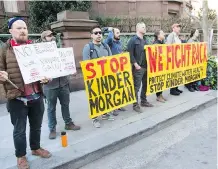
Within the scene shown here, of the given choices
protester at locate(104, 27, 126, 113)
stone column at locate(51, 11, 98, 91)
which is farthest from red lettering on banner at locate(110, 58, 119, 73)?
stone column at locate(51, 11, 98, 91)

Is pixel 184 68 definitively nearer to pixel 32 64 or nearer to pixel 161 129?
pixel 161 129

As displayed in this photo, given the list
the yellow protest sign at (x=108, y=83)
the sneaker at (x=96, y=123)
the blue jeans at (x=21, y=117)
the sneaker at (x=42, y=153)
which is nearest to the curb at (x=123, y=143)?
the sneaker at (x=42, y=153)

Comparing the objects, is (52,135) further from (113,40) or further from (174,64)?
(174,64)

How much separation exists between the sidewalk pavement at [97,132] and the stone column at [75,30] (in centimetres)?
129

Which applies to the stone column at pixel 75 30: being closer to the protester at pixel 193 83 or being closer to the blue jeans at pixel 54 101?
the protester at pixel 193 83

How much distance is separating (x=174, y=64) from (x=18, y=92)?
412cm

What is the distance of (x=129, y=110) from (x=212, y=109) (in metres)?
1.99

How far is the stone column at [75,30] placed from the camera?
703cm

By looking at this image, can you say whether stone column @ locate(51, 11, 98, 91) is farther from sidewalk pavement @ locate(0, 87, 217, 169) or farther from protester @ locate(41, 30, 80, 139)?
protester @ locate(41, 30, 80, 139)

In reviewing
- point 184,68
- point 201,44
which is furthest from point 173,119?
point 201,44

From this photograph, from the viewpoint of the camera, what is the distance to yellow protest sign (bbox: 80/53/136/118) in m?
4.38

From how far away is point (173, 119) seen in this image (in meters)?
4.95

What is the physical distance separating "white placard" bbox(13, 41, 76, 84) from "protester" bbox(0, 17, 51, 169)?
0.07 m

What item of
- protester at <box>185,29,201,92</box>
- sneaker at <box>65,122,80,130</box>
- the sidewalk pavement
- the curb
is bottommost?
the curb
